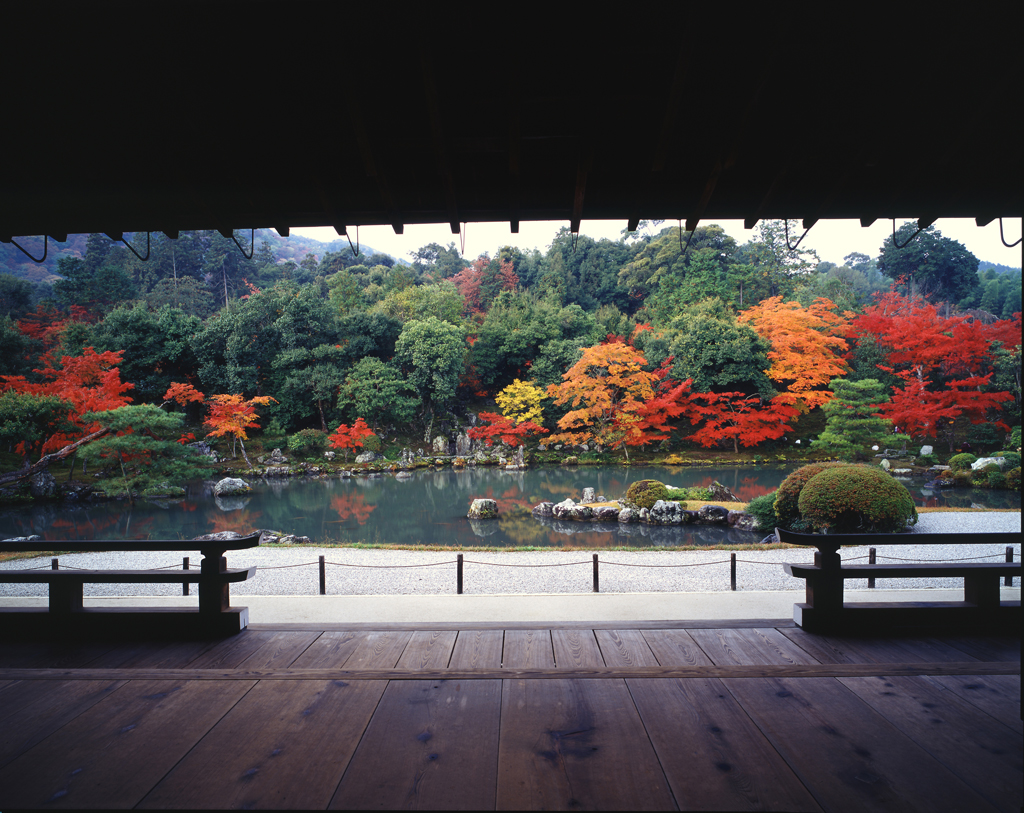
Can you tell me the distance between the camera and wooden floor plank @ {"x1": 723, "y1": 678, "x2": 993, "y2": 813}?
1371 mm

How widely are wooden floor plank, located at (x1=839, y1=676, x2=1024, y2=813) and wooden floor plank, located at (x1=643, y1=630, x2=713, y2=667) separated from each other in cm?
52

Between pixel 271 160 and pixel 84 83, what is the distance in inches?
24.2

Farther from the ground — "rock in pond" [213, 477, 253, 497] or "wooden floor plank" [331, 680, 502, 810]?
"wooden floor plank" [331, 680, 502, 810]

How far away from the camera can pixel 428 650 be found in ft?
7.84

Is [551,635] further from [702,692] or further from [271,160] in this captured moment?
[271,160]

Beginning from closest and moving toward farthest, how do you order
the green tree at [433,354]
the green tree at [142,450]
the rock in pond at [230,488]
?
the green tree at [142,450] → the rock in pond at [230,488] → the green tree at [433,354]

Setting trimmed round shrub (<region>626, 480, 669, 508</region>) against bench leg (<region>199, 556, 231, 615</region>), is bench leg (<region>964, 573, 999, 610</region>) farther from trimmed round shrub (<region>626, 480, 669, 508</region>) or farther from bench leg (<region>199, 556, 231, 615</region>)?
trimmed round shrub (<region>626, 480, 669, 508</region>)

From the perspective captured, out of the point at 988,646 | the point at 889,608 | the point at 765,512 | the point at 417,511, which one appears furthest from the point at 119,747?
the point at 417,511

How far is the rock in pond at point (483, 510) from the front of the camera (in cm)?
970

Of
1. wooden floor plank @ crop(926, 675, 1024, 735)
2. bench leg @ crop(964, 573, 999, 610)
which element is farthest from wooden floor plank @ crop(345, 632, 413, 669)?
bench leg @ crop(964, 573, 999, 610)

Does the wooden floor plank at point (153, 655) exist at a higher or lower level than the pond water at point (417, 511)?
higher

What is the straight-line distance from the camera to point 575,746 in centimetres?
160

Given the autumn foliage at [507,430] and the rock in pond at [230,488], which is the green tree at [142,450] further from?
the autumn foliage at [507,430]

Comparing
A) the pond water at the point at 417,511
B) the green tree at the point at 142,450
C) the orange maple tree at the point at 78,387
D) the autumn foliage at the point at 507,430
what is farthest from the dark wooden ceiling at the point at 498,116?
the autumn foliage at the point at 507,430
